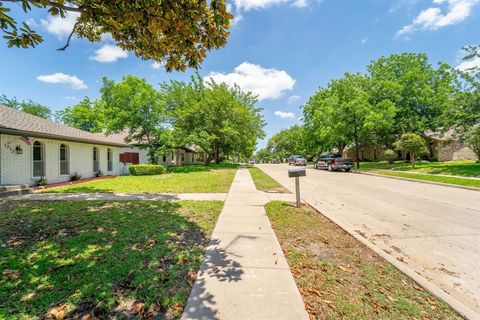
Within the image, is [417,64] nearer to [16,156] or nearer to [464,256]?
[464,256]

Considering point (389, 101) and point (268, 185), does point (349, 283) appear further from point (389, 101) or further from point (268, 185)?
point (389, 101)

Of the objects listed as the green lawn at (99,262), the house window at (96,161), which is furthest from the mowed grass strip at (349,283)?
the house window at (96,161)

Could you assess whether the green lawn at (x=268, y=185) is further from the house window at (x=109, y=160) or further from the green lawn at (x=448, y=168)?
the house window at (x=109, y=160)

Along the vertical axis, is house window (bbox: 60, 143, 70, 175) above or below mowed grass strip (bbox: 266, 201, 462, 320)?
above

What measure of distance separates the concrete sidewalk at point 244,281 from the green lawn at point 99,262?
0.75ft

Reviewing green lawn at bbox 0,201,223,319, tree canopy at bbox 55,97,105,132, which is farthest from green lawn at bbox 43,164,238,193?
tree canopy at bbox 55,97,105,132

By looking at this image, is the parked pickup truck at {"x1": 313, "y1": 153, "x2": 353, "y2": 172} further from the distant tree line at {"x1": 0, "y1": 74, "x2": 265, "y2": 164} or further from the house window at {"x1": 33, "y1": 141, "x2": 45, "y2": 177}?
the house window at {"x1": 33, "y1": 141, "x2": 45, "y2": 177}

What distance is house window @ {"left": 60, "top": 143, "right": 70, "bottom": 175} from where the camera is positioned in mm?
14155

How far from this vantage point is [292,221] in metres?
5.73

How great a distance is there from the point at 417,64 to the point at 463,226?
30.8 metres

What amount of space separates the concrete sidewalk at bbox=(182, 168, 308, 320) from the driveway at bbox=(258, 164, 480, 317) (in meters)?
2.16

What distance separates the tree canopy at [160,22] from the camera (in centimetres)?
387

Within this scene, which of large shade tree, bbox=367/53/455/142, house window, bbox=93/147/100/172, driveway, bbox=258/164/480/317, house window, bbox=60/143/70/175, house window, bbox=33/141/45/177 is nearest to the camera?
driveway, bbox=258/164/480/317

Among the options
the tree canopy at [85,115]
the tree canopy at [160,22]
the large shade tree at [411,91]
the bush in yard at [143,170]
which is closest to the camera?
the tree canopy at [160,22]
